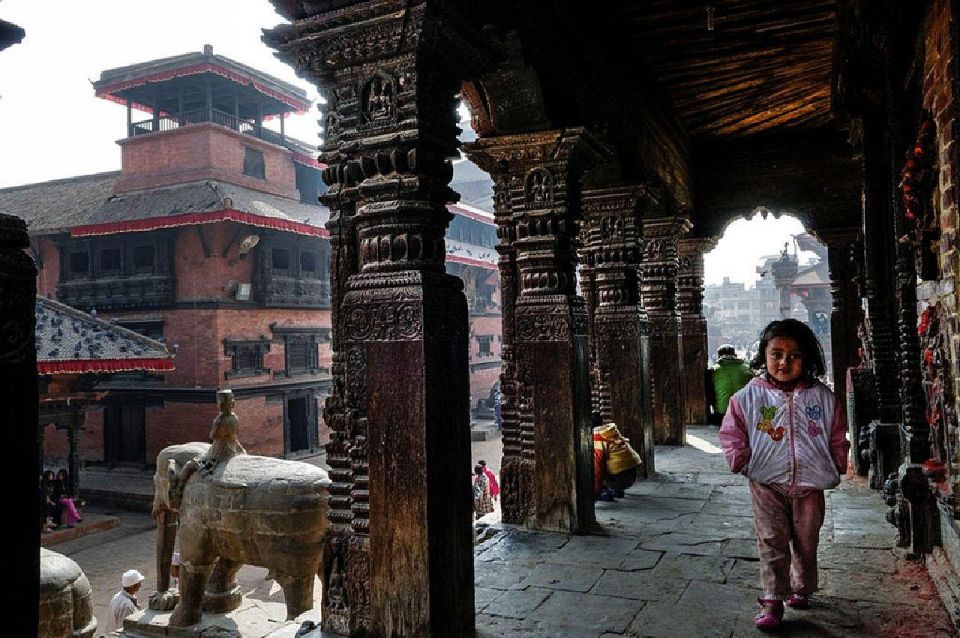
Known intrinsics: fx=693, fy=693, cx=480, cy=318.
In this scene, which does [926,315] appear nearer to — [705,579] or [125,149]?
[705,579]

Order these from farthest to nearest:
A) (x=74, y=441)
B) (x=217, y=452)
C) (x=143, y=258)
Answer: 1. (x=143, y=258)
2. (x=74, y=441)
3. (x=217, y=452)

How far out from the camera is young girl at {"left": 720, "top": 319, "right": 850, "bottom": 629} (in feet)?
11.2

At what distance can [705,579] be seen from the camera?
4.38 m

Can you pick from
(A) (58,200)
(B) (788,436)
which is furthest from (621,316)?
(A) (58,200)

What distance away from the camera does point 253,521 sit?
5781mm

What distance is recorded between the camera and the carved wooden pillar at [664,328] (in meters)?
9.67

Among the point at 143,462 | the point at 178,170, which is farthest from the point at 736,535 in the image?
the point at 178,170

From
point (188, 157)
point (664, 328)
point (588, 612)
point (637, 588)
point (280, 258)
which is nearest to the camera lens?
point (588, 612)

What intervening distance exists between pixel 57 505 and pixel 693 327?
43.2 ft

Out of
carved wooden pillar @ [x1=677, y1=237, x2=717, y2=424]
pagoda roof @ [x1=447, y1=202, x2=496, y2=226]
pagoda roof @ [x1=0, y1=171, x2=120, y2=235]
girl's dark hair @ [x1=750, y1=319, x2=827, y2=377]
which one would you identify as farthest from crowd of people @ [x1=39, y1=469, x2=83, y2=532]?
pagoda roof @ [x1=447, y1=202, x2=496, y2=226]

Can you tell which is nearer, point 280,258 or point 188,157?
point 188,157

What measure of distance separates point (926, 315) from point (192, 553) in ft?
19.4

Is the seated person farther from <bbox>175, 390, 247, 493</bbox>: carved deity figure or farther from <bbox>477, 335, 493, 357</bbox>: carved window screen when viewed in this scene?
<bbox>477, 335, 493, 357</bbox>: carved window screen

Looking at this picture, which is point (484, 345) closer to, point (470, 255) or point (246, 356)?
point (470, 255)
